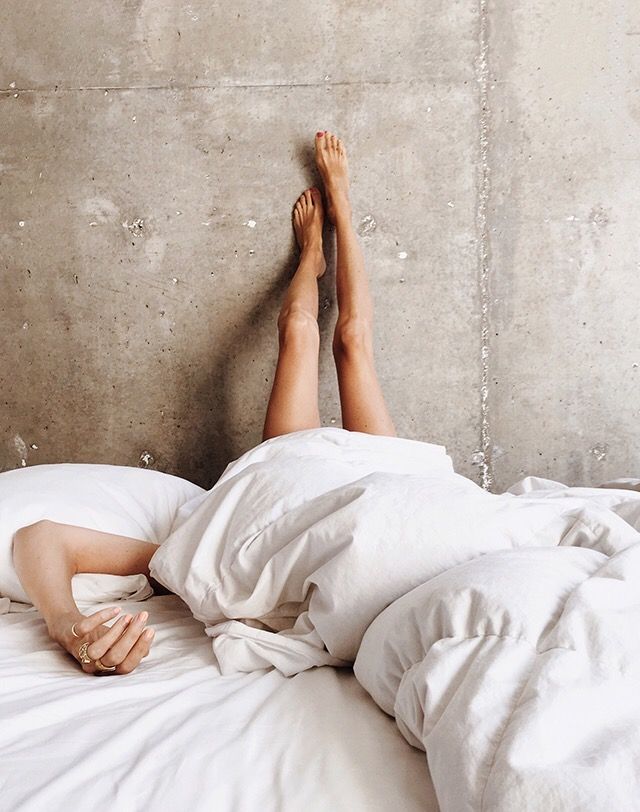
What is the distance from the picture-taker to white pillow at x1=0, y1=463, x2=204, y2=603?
1.54 m

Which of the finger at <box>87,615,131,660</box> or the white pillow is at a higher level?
the white pillow

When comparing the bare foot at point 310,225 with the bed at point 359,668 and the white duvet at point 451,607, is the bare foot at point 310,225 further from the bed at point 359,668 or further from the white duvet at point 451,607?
the bed at point 359,668

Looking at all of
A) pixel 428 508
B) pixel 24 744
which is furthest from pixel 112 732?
pixel 428 508

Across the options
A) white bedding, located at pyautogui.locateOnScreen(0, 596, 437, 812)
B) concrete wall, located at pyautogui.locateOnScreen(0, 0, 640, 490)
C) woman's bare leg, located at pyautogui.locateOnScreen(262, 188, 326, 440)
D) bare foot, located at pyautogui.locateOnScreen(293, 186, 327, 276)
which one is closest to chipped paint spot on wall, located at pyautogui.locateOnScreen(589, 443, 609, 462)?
concrete wall, located at pyautogui.locateOnScreen(0, 0, 640, 490)

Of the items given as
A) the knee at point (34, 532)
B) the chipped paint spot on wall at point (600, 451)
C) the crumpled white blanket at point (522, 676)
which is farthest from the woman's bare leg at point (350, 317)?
the crumpled white blanket at point (522, 676)

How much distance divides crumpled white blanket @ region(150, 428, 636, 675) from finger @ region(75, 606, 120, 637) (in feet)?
0.39

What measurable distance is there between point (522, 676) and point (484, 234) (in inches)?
71.2

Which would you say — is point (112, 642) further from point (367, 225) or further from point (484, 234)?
point (484, 234)

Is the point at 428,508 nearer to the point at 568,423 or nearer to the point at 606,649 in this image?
the point at 606,649

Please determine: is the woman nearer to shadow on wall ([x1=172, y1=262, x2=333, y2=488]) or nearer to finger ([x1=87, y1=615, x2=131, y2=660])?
shadow on wall ([x1=172, y1=262, x2=333, y2=488])

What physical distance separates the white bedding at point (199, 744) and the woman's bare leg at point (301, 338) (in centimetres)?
99

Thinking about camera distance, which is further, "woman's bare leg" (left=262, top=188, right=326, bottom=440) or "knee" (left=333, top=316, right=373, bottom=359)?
"knee" (left=333, top=316, right=373, bottom=359)

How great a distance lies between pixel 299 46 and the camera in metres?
2.31

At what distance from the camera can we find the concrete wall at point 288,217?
Result: 2320mm
